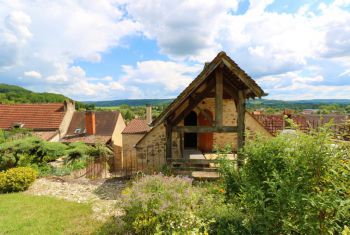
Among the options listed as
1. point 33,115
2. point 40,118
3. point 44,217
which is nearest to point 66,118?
point 40,118

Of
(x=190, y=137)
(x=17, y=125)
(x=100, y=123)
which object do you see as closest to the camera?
(x=190, y=137)

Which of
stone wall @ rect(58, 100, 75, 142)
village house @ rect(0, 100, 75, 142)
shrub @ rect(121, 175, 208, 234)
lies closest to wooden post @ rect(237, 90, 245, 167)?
shrub @ rect(121, 175, 208, 234)

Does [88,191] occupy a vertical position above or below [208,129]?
below

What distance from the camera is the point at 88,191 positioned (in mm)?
8570

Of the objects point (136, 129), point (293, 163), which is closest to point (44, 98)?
point (136, 129)

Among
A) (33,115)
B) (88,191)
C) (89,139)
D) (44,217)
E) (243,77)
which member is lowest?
(89,139)

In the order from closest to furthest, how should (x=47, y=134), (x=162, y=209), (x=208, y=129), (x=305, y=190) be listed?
(x=305, y=190) → (x=162, y=209) → (x=208, y=129) → (x=47, y=134)

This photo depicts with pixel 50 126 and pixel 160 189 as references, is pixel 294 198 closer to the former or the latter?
pixel 160 189

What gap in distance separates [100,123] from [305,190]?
28802 millimetres

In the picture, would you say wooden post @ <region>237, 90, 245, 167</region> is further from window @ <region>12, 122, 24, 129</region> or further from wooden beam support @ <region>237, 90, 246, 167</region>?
window @ <region>12, 122, 24, 129</region>

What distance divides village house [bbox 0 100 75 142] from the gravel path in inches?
763

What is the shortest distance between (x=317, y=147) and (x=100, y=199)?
654 cm

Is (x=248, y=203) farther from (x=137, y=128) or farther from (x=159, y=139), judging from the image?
(x=137, y=128)

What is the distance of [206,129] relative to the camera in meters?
8.71
